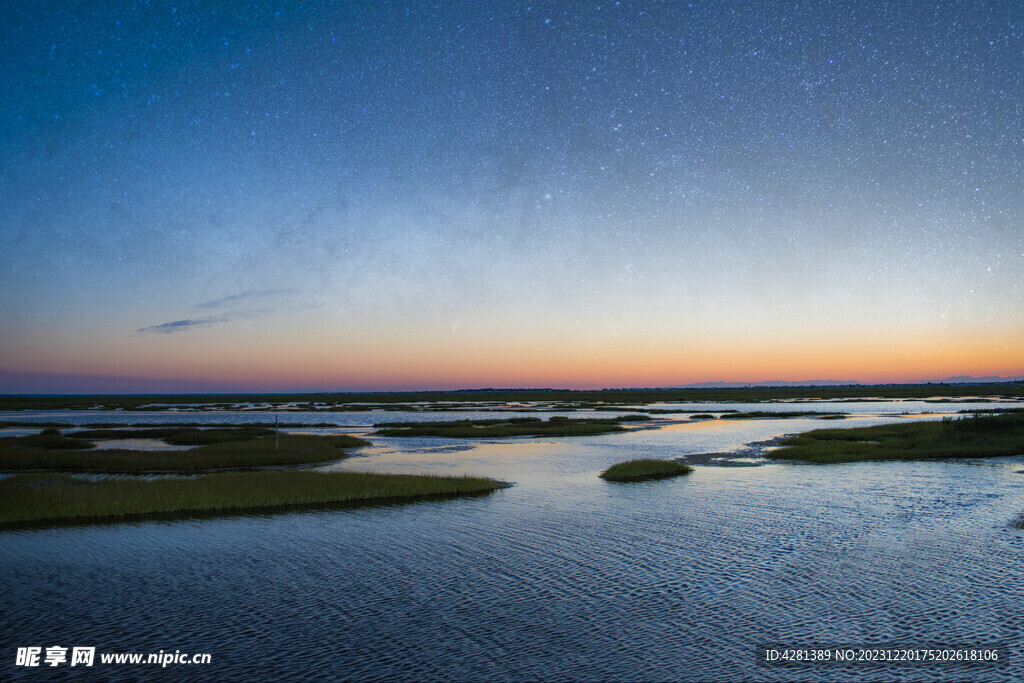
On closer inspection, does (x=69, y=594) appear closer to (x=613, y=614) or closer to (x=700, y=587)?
(x=613, y=614)

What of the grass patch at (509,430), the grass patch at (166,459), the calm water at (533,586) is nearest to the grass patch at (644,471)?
the calm water at (533,586)

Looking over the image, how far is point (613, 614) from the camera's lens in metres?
13.3

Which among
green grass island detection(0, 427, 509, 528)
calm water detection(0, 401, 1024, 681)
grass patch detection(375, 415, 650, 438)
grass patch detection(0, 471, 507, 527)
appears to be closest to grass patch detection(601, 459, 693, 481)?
calm water detection(0, 401, 1024, 681)

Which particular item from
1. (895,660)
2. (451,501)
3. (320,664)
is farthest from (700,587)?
(451,501)

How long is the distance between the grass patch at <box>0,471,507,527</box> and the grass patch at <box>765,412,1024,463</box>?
77.5 ft

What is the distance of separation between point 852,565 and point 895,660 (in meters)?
5.89

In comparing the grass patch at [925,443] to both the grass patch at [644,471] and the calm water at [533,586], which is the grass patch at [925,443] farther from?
the calm water at [533,586]

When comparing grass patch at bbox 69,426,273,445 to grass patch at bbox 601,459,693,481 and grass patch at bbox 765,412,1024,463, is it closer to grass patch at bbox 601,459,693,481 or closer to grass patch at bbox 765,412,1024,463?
grass patch at bbox 601,459,693,481

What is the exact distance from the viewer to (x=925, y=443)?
144 ft

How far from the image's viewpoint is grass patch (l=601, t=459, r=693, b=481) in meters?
32.5

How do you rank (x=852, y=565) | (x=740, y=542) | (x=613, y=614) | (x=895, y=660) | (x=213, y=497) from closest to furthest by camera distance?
(x=895, y=660)
(x=613, y=614)
(x=852, y=565)
(x=740, y=542)
(x=213, y=497)

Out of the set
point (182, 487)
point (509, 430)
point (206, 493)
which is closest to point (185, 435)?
point (509, 430)

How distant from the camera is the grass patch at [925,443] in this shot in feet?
130

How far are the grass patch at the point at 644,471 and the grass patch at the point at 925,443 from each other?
9.80 m
